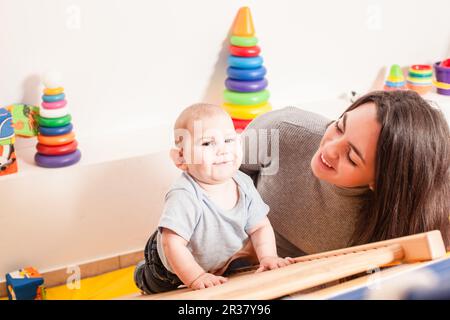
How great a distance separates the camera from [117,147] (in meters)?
1.75

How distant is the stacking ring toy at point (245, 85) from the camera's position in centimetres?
184

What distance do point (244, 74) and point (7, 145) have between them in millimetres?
706

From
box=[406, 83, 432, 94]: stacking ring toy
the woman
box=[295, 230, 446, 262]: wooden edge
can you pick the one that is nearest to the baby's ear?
the woman

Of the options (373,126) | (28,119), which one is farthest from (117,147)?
(373,126)

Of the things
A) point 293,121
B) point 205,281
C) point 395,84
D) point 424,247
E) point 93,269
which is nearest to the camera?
point 424,247

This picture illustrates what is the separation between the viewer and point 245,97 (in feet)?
6.05

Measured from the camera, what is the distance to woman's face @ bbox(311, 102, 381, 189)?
3.19 feet

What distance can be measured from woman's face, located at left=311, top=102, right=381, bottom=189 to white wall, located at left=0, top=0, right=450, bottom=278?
799 millimetres

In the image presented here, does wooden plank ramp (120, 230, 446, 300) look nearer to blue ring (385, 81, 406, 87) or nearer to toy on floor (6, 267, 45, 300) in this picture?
toy on floor (6, 267, 45, 300)

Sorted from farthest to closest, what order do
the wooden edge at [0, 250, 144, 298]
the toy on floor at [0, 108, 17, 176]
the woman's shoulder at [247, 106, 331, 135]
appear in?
1. the wooden edge at [0, 250, 144, 298]
2. the toy on floor at [0, 108, 17, 176]
3. the woman's shoulder at [247, 106, 331, 135]

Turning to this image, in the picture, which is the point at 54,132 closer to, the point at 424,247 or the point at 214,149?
the point at 214,149

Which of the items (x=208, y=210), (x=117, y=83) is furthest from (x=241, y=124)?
(x=208, y=210)

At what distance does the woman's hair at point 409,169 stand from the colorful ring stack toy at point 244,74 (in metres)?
0.84

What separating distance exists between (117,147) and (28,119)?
0.85 ft
